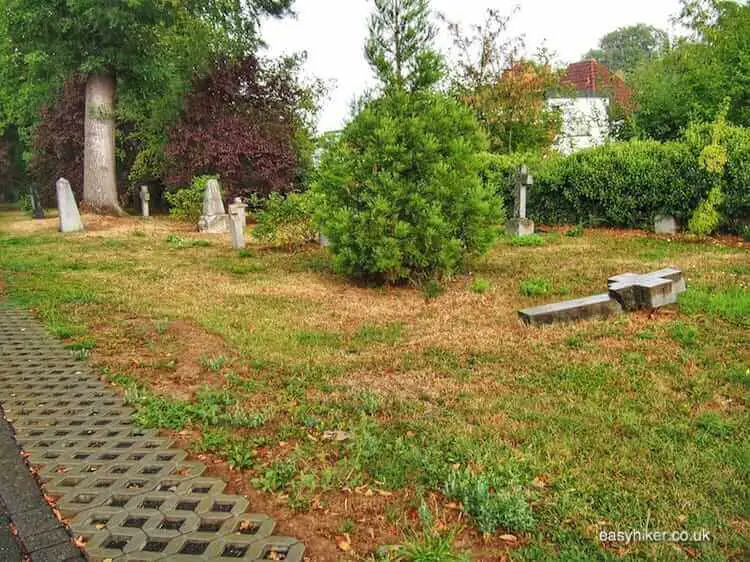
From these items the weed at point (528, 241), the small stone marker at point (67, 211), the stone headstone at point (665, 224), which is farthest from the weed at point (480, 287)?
the small stone marker at point (67, 211)

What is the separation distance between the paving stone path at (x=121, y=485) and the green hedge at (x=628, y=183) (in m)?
8.88

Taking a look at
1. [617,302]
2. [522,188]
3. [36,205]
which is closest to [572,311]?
[617,302]

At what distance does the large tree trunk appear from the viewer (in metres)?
19.3

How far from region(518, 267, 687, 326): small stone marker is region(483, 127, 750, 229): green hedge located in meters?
5.12

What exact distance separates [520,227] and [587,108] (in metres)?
26.1

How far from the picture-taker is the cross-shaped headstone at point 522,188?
14.5 m

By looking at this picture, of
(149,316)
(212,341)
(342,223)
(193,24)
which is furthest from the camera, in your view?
(193,24)

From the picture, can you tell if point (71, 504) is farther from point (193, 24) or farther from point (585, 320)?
point (193, 24)

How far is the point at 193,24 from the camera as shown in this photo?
20.3 meters

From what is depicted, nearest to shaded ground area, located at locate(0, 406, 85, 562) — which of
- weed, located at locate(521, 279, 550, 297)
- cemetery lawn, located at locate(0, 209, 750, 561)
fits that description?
cemetery lawn, located at locate(0, 209, 750, 561)

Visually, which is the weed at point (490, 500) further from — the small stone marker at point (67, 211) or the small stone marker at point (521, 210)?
the small stone marker at point (67, 211)

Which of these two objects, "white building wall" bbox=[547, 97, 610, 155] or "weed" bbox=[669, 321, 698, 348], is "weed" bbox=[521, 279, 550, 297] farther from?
"white building wall" bbox=[547, 97, 610, 155]

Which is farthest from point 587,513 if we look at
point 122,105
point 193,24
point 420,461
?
point 122,105

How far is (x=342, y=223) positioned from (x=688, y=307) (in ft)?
14.8
